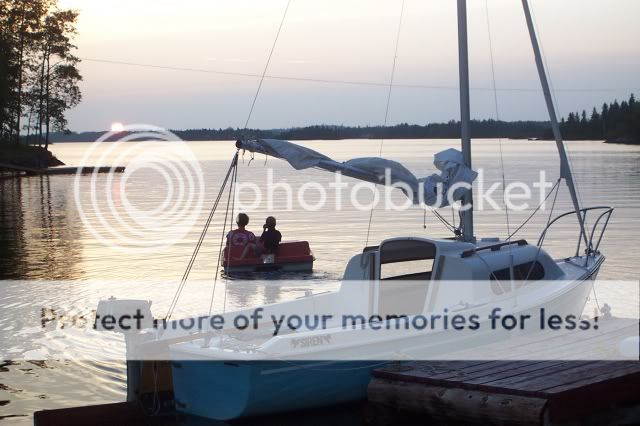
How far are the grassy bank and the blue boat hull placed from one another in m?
76.4

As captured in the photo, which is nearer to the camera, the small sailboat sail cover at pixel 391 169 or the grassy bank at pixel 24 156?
the small sailboat sail cover at pixel 391 169

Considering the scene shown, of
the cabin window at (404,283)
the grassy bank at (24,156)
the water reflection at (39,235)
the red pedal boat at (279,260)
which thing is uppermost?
the grassy bank at (24,156)

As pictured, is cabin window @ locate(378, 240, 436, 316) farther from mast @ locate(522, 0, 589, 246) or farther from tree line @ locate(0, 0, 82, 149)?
tree line @ locate(0, 0, 82, 149)

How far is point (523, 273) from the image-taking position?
15.5 meters

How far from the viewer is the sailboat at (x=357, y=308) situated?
39.3ft

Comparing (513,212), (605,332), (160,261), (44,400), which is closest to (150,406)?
(44,400)

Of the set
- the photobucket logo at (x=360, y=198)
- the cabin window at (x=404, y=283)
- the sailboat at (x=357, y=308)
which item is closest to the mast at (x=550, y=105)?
the sailboat at (x=357, y=308)

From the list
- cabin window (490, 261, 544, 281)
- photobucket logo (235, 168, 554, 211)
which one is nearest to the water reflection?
photobucket logo (235, 168, 554, 211)

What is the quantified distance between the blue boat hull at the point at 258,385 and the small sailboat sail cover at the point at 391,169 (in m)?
3.48

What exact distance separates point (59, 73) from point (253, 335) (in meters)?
92.4

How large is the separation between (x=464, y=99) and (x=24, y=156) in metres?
82.3

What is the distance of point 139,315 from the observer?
41.2 feet

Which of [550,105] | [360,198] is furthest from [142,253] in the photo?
[360,198]

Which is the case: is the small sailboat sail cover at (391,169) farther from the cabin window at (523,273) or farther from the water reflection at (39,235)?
the water reflection at (39,235)
